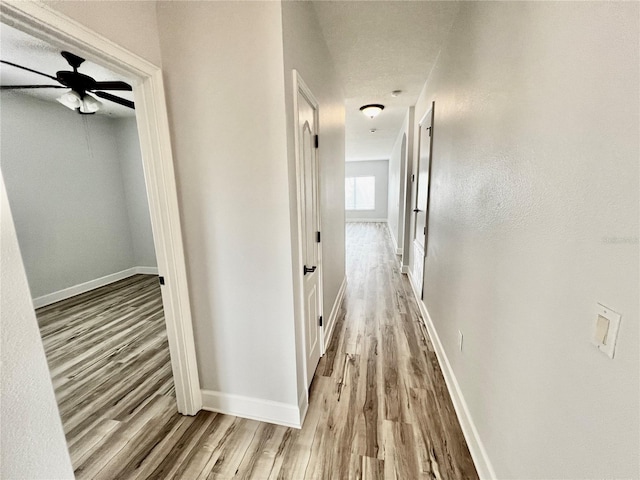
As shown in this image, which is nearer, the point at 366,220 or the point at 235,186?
the point at 235,186

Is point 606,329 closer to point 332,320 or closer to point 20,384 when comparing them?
point 20,384

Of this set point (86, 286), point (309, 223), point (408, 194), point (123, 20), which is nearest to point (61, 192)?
point (86, 286)

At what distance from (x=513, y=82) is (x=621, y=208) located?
813 millimetres

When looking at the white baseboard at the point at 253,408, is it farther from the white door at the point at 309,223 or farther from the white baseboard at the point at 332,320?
the white baseboard at the point at 332,320

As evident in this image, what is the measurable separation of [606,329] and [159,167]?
1928mm

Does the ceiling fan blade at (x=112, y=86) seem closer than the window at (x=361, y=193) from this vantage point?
Yes

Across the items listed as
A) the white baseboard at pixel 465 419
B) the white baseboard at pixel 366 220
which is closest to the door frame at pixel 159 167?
the white baseboard at pixel 465 419

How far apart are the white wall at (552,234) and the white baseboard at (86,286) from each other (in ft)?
16.6

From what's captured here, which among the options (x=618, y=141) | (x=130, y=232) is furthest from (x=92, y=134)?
(x=618, y=141)

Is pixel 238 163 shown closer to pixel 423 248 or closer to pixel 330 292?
pixel 330 292

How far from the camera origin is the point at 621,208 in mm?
652

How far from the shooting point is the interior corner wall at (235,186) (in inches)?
54.6

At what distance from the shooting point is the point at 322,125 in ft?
7.60

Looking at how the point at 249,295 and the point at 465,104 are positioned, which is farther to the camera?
the point at 465,104
